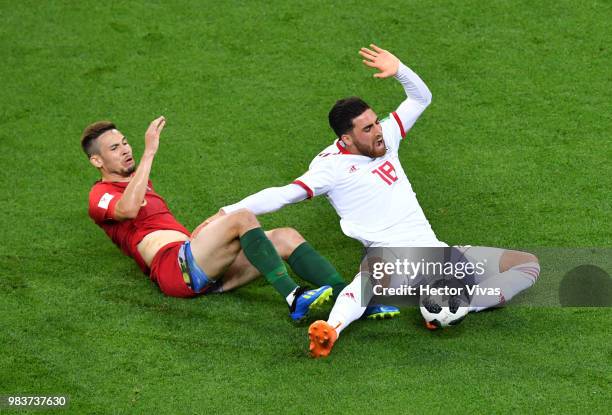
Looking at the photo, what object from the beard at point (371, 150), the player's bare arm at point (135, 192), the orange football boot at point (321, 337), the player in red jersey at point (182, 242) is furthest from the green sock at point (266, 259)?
the beard at point (371, 150)

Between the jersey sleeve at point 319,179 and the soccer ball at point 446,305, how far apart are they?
928 mm

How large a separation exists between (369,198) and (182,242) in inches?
47.5

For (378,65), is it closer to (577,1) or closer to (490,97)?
(490,97)

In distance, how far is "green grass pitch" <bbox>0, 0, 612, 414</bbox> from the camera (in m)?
5.86

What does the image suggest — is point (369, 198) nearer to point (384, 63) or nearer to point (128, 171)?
point (384, 63)

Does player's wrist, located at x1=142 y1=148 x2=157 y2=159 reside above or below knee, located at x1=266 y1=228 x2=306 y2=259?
above

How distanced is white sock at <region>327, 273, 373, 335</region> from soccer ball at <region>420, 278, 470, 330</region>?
13.7 inches

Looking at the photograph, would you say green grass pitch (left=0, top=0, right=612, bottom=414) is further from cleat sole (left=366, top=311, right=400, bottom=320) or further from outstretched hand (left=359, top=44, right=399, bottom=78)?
outstretched hand (left=359, top=44, right=399, bottom=78)

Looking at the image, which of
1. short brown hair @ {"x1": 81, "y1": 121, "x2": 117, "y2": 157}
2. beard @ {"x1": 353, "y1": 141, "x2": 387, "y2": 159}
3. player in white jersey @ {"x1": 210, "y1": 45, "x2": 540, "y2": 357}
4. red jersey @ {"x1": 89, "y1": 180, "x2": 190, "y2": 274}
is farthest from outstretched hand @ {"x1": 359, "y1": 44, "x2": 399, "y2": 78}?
short brown hair @ {"x1": 81, "y1": 121, "x2": 117, "y2": 157}

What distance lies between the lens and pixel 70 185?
26.8 ft

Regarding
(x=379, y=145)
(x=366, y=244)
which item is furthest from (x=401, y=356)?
(x=379, y=145)

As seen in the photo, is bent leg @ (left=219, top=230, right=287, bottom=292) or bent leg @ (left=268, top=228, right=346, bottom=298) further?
bent leg @ (left=219, top=230, right=287, bottom=292)

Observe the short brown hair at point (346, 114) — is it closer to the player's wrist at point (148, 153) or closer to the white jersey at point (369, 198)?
the white jersey at point (369, 198)

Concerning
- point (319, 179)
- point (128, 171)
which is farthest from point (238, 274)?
point (128, 171)
